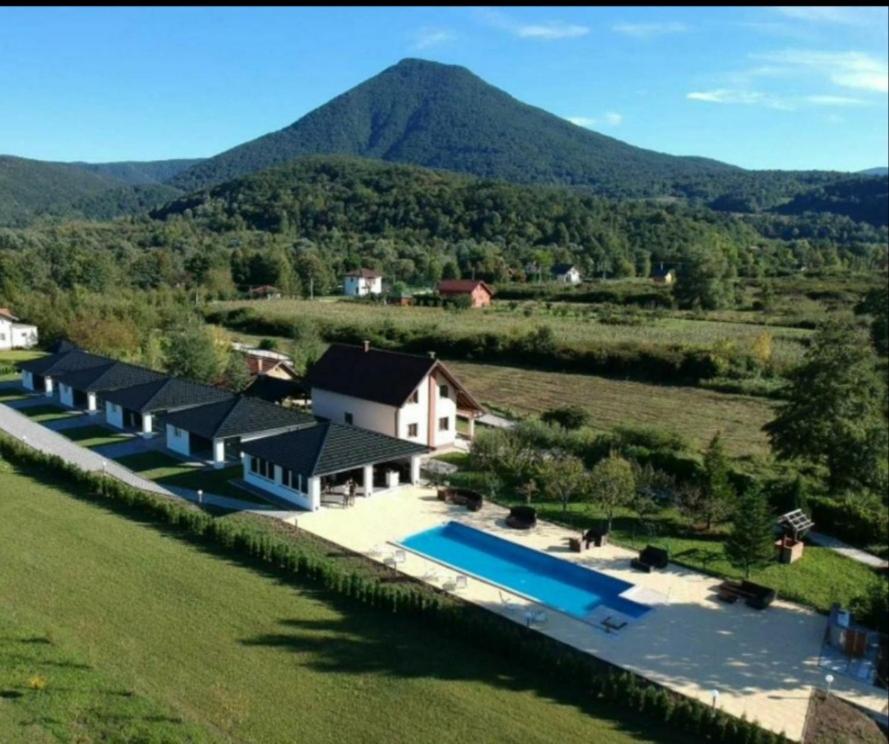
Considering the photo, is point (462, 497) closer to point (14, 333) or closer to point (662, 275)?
point (14, 333)

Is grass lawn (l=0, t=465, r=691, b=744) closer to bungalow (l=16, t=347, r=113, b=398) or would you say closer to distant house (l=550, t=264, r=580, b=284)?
bungalow (l=16, t=347, r=113, b=398)

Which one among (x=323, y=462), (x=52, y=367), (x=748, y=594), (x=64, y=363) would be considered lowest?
(x=748, y=594)

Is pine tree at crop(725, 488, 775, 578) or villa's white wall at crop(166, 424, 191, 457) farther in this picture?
villa's white wall at crop(166, 424, 191, 457)

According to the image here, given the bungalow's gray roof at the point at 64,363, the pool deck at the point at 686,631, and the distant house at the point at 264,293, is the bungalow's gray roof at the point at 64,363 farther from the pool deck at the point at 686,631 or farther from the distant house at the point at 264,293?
the distant house at the point at 264,293

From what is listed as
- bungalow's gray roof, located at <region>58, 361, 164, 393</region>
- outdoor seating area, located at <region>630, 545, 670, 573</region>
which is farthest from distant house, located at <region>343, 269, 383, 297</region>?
outdoor seating area, located at <region>630, 545, 670, 573</region>

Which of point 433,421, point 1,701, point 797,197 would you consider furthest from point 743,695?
point 797,197

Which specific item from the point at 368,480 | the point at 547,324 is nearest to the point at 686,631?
the point at 368,480

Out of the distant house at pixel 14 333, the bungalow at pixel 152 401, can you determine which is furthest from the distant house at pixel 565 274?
the bungalow at pixel 152 401
